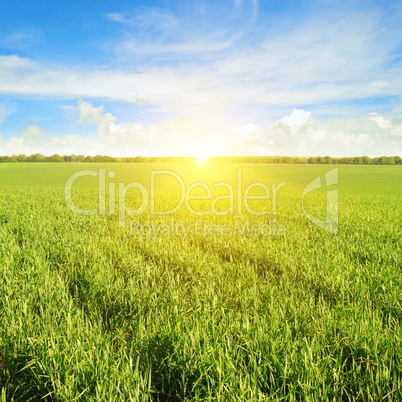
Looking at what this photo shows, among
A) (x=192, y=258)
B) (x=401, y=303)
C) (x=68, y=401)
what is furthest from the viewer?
(x=192, y=258)

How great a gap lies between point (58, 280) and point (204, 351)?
3045 mm

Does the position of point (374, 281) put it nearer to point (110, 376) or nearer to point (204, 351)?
point (204, 351)

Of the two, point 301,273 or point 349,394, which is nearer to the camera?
point 349,394

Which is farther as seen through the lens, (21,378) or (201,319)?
(201,319)

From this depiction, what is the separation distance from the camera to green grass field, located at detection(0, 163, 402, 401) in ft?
7.77

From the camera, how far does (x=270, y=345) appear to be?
9.04 feet

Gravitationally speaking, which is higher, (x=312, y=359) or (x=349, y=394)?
(x=312, y=359)

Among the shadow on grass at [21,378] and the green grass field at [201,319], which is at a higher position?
the green grass field at [201,319]

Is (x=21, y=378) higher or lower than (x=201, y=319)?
lower

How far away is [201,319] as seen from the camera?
320cm

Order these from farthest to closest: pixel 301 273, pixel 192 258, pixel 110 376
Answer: pixel 192 258, pixel 301 273, pixel 110 376

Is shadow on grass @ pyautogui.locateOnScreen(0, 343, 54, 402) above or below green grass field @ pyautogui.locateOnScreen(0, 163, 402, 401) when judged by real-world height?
below

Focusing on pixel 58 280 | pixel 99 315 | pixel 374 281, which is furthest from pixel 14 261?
pixel 374 281

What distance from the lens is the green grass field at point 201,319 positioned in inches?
93.3
